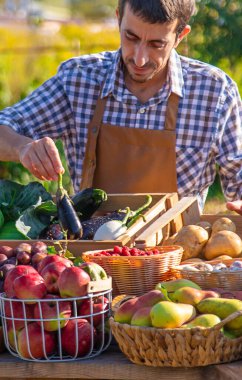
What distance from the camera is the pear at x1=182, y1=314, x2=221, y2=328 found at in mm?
2551

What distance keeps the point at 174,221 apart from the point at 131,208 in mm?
263

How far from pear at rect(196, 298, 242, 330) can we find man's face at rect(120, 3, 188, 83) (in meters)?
1.80

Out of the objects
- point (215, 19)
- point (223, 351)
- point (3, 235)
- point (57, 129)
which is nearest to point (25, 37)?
point (215, 19)

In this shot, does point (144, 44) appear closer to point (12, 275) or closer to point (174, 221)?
point (174, 221)

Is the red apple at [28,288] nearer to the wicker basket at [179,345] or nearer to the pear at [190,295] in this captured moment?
the wicker basket at [179,345]

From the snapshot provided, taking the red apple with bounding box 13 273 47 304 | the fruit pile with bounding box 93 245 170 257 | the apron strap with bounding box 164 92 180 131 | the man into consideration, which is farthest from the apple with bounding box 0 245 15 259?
the apron strap with bounding box 164 92 180 131

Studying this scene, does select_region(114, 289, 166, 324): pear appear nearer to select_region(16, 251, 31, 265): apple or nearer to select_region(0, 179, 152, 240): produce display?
select_region(16, 251, 31, 265): apple

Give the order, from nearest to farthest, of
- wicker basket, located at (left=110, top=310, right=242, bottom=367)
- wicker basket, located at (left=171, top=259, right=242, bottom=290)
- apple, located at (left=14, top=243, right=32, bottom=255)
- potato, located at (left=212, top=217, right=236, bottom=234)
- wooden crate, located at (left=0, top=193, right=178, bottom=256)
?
wicker basket, located at (left=110, top=310, right=242, bottom=367)
wicker basket, located at (left=171, top=259, right=242, bottom=290)
apple, located at (left=14, top=243, right=32, bottom=255)
wooden crate, located at (left=0, top=193, right=178, bottom=256)
potato, located at (left=212, top=217, right=236, bottom=234)

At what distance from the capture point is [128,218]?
11.8 feet

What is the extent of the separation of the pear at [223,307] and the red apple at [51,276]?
416 millimetres

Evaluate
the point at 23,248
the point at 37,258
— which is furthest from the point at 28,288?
the point at 23,248

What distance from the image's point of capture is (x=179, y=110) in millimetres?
4566

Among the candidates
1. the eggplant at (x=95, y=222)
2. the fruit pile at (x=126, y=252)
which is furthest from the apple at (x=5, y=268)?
the eggplant at (x=95, y=222)

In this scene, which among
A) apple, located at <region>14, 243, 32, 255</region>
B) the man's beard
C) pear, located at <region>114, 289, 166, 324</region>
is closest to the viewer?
pear, located at <region>114, 289, 166, 324</region>
